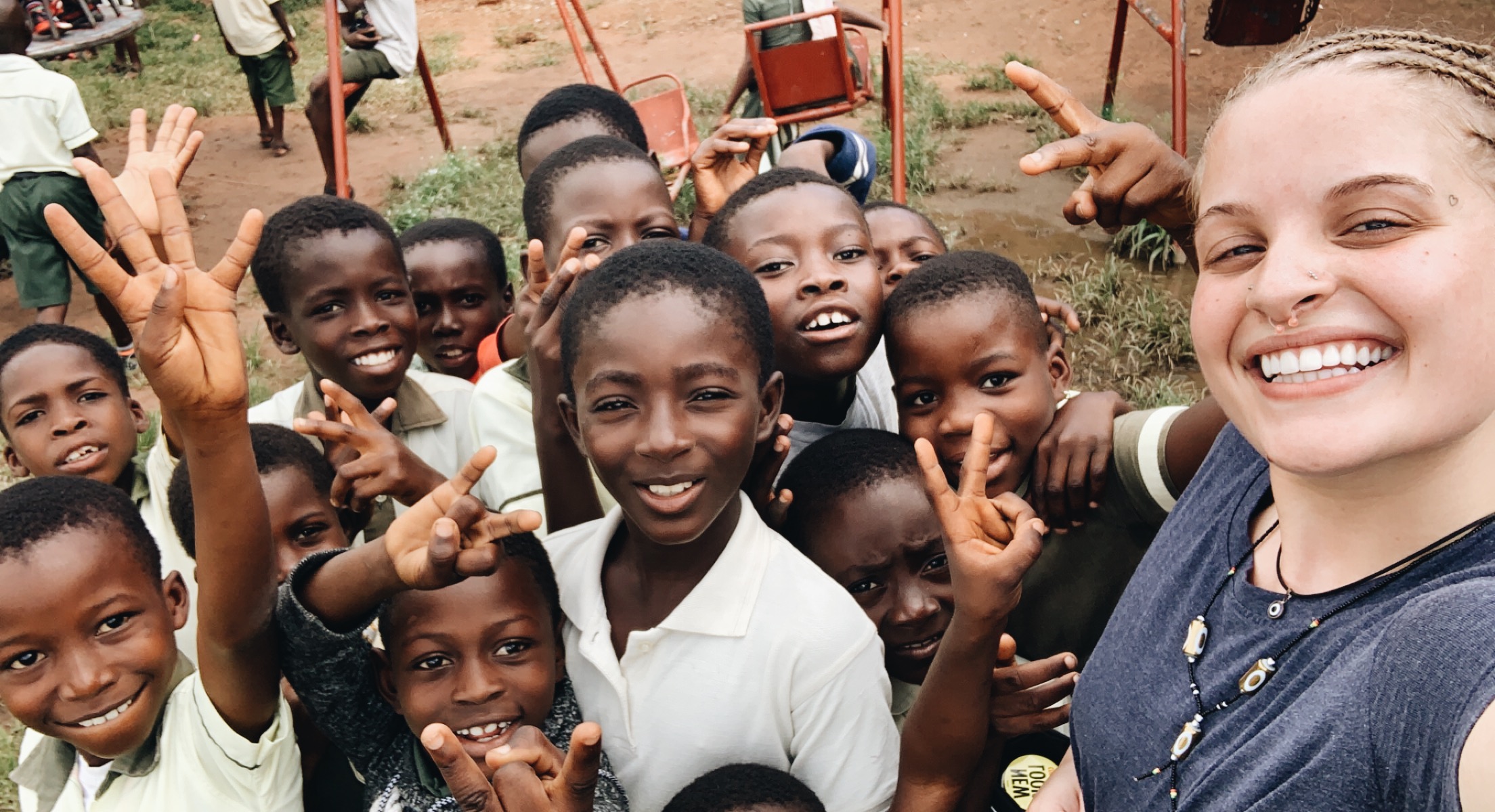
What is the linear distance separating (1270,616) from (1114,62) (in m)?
6.39

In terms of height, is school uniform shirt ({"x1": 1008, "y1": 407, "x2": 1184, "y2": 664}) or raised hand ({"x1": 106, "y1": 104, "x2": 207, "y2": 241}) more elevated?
raised hand ({"x1": 106, "y1": 104, "x2": 207, "y2": 241})

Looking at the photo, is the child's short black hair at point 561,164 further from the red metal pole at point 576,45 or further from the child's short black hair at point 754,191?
the red metal pole at point 576,45

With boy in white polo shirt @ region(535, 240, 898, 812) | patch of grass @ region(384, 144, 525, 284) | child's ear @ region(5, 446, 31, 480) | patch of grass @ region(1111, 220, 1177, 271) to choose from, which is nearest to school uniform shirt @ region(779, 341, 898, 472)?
boy in white polo shirt @ region(535, 240, 898, 812)

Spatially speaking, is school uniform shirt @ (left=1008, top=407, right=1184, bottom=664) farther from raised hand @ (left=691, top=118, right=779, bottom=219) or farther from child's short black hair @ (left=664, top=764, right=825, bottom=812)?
raised hand @ (left=691, top=118, right=779, bottom=219)

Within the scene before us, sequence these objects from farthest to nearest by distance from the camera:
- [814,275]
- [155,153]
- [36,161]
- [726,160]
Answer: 1. [36,161]
2. [726,160]
3. [814,275]
4. [155,153]

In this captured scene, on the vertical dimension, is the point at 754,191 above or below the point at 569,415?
above

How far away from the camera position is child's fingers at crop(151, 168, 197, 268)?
1.66 m

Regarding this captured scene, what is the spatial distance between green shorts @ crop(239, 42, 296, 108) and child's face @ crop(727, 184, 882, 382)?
6620 mm

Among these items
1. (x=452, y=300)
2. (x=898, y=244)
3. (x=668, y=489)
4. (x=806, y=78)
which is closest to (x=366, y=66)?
(x=806, y=78)

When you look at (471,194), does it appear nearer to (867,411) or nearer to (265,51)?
(265,51)

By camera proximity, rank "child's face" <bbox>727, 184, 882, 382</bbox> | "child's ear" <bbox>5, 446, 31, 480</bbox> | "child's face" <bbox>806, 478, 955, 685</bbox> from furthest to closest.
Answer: "child's ear" <bbox>5, 446, 31, 480</bbox> → "child's face" <bbox>727, 184, 882, 382</bbox> → "child's face" <bbox>806, 478, 955, 685</bbox>

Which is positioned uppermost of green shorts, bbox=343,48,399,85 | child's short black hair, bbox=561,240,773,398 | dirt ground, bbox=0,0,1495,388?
child's short black hair, bbox=561,240,773,398

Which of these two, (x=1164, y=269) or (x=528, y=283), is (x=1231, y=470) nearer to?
(x=528, y=283)

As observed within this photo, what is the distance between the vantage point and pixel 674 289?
6.40 ft
